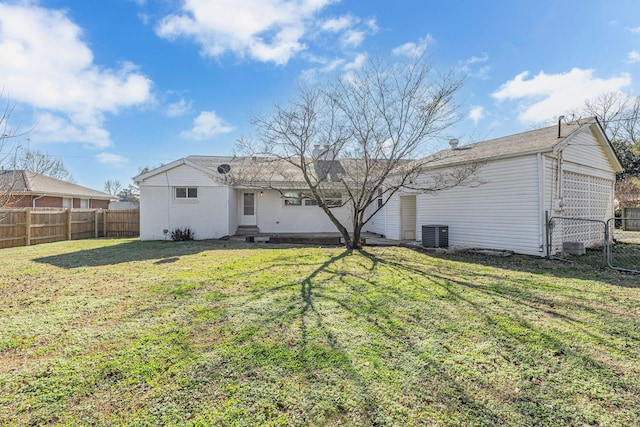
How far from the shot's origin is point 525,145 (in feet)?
31.8

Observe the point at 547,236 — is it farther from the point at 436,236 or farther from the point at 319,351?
the point at 319,351

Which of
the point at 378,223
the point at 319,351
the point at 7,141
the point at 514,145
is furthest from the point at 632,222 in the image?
the point at 7,141

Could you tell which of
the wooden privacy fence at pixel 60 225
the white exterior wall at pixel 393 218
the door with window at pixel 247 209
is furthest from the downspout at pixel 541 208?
the wooden privacy fence at pixel 60 225

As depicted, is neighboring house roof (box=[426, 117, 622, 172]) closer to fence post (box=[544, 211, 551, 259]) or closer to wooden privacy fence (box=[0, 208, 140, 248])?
fence post (box=[544, 211, 551, 259])

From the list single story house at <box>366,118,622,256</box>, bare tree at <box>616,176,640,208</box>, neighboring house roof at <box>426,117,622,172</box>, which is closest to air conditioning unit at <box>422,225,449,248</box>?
single story house at <box>366,118,622,256</box>

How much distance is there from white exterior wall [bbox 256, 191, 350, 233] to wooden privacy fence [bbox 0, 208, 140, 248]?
7.65m

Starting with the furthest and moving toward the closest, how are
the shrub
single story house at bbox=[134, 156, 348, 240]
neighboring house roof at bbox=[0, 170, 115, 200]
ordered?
neighboring house roof at bbox=[0, 170, 115, 200] → single story house at bbox=[134, 156, 348, 240] → the shrub

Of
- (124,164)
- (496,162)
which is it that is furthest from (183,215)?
(124,164)

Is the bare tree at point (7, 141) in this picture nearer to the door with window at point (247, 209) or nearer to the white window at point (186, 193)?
the white window at point (186, 193)

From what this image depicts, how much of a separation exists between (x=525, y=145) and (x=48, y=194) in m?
24.8

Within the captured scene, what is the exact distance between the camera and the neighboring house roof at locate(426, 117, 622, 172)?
9.12 metres

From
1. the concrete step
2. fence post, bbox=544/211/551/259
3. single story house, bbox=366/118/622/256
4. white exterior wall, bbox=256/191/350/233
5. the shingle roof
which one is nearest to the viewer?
fence post, bbox=544/211/551/259

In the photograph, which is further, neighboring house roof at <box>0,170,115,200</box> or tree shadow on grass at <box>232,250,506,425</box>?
neighboring house roof at <box>0,170,115,200</box>

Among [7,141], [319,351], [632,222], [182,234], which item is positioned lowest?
[319,351]
